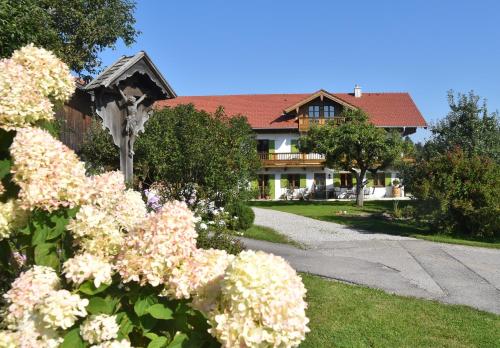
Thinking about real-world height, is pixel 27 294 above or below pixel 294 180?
below

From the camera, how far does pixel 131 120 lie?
6.38 meters

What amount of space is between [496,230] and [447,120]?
32.8ft

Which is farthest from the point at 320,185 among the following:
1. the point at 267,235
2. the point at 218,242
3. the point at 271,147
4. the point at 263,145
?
the point at 218,242

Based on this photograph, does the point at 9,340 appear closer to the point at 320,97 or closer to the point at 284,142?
the point at 320,97

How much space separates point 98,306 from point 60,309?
0.45 feet

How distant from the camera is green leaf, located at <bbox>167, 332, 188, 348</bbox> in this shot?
1.66 m

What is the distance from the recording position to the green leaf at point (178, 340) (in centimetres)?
166

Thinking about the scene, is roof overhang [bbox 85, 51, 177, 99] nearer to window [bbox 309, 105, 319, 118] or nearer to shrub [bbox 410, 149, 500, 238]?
shrub [bbox 410, 149, 500, 238]

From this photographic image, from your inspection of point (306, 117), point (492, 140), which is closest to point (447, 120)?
point (492, 140)

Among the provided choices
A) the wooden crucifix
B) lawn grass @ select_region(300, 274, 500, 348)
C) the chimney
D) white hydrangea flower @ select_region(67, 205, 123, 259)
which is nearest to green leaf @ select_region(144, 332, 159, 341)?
white hydrangea flower @ select_region(67, 205, 123, 259)

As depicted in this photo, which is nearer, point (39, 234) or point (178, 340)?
point (178, 340)

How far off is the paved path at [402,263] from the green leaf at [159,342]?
7242 millimetres

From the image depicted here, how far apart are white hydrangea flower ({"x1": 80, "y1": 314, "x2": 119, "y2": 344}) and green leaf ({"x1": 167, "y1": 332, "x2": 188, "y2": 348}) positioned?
0.20 meters

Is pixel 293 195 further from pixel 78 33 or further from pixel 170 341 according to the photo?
pixel 170 341
